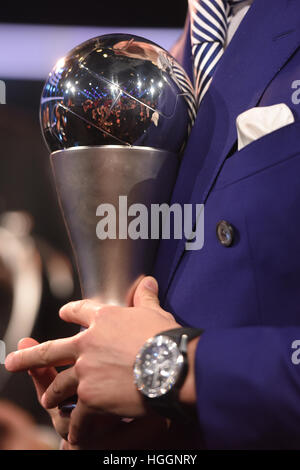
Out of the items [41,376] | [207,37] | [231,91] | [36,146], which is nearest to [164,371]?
[41,376]

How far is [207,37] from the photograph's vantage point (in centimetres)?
78

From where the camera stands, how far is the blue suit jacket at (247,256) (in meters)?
0.51

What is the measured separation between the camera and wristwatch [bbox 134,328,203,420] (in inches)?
20.9

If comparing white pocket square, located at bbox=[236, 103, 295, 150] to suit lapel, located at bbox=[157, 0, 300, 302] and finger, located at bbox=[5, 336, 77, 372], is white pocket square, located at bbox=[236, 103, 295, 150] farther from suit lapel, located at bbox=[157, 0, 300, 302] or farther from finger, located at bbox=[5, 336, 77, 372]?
finger, located at bbox=[5, 336, 77, 372]

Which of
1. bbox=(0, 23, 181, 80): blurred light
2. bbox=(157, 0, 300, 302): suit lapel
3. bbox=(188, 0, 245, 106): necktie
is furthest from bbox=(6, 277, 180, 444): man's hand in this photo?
bbox=(0, 23, 181, 80): blurred light

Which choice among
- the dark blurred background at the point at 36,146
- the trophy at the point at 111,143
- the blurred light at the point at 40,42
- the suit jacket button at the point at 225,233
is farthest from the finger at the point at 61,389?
the blurred light at the point at 40,42

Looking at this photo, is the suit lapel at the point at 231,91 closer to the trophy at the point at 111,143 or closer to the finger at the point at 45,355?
the trophy at the point at 111,143

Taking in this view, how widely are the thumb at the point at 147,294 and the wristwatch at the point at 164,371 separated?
86mm

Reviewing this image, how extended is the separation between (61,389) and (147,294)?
0.16 metres

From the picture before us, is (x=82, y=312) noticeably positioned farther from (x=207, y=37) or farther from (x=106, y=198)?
(x=207, y=37)

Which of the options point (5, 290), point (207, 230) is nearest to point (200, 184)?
point (207, 230)

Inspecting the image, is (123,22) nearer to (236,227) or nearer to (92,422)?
(236,227)

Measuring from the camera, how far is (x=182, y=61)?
965 mm
